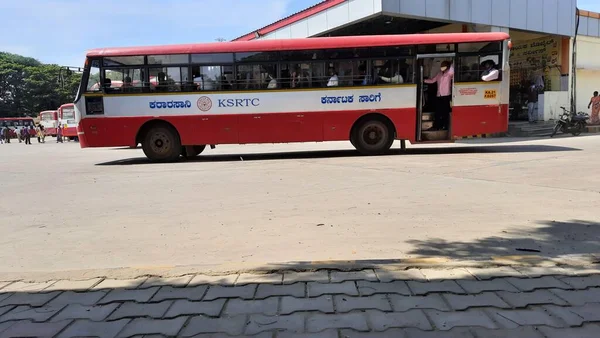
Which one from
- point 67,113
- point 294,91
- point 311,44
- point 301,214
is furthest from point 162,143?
point 67,113

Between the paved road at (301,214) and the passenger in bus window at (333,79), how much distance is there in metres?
3.08

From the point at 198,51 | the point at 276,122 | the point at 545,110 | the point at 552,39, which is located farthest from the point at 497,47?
the point at 552,39

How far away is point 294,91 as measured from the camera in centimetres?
1231

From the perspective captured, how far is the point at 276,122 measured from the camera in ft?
40.9

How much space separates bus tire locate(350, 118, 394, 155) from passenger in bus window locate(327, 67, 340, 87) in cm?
136

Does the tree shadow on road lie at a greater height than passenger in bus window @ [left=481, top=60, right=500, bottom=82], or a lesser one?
lesser

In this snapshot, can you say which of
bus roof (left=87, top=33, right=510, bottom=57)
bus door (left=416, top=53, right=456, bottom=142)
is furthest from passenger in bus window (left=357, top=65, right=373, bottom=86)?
bus door (left=416, top=53, right=456, bottom=142)

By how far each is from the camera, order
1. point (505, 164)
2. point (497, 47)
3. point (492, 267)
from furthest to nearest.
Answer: point (497, 47) → point (505, 164) → point (492, 267)

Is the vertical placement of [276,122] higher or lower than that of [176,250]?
higher

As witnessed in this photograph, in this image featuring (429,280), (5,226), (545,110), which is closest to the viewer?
(429,280)

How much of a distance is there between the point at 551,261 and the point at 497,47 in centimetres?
975

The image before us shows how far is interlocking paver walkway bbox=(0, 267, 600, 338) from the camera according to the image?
105 inches

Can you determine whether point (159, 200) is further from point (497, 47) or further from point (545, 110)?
point (545, 110)

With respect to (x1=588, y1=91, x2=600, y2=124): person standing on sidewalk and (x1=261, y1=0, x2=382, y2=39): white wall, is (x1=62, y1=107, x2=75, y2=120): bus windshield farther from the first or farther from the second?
(x1=588, y1=91, x2=600, y2=124): person standing on sidewalk
